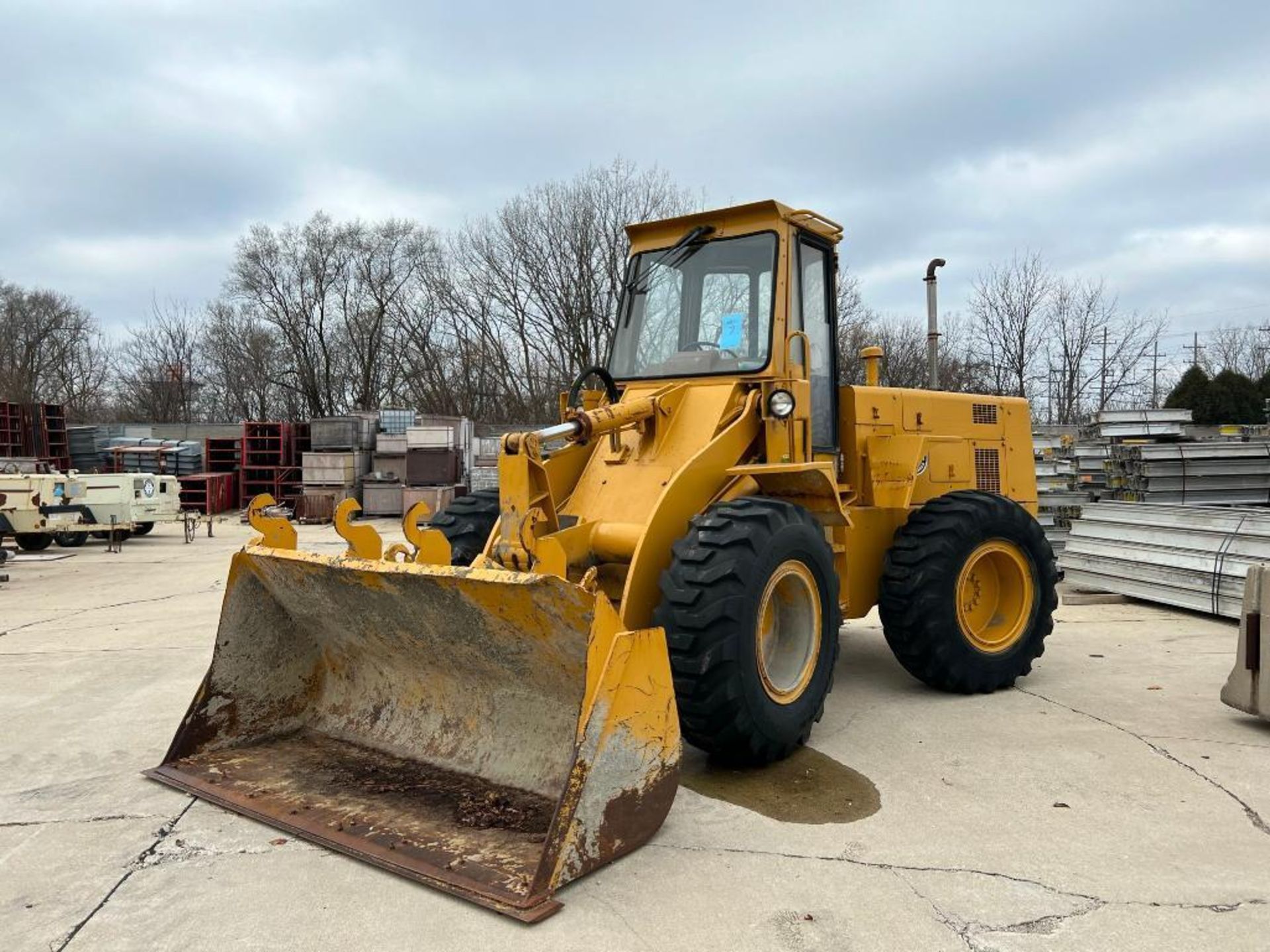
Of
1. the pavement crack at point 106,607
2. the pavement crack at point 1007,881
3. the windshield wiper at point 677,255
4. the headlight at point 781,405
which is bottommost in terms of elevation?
the pavement crack at point 106,607

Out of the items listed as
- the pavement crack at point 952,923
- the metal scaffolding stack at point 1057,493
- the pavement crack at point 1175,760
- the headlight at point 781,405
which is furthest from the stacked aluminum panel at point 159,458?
the pavement crack at point 952,923

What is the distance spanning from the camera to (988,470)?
685 centimetres

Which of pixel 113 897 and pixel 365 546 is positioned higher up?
pixel 365 546

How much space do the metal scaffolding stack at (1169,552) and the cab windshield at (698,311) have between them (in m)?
5.52

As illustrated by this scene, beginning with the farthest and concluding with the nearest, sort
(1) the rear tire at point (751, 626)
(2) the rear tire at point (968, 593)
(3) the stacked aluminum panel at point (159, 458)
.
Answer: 1. (3) the stacked aluminum panel at point (159, 458)
2. (2) the rear tire at point (968, 593)
3. (1) the rear tire at point (751, 626)

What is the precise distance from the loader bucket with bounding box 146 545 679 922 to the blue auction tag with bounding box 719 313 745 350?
2338 mm

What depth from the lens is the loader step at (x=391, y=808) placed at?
327cm

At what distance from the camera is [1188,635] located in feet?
25.6

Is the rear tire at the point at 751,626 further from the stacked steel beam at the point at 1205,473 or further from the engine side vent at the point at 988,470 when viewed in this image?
the stacked steel beam at the point at 1205,473

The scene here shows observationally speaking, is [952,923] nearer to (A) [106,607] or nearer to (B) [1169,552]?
(B) [1169,552]

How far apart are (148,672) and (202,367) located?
40016 mm

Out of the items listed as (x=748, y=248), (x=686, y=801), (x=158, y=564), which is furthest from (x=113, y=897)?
(x=158, y=564)

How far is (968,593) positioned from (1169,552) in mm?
4142

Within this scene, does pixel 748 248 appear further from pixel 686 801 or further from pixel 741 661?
pixel 686 801
